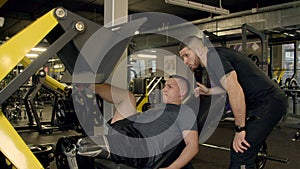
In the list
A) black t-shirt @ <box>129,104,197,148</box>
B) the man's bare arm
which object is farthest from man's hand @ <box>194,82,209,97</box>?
the man's bare arm

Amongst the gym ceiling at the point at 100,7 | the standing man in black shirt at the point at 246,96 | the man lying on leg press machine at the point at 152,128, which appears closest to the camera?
the man lying on leg press machine at the point at 152,128

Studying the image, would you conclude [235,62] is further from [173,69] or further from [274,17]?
[173,69]

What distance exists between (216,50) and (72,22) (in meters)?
0.98

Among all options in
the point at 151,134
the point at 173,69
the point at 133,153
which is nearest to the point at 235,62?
the point at 151,134

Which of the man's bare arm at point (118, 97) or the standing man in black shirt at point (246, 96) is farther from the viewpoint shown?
the standing man in black shirt at point (246, 96)

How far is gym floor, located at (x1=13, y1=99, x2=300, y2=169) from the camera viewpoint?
3.17 m

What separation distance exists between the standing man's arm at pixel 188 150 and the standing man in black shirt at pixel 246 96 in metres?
0.31

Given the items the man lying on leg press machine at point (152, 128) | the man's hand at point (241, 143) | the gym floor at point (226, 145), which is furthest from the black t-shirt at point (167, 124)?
the gym floor at point (226, 145)

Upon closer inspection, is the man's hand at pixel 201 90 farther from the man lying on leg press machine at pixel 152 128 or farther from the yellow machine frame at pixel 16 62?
the yellow machine frame at pixel 16 62

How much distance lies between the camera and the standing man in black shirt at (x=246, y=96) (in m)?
1.72

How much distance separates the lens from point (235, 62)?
1.79 m

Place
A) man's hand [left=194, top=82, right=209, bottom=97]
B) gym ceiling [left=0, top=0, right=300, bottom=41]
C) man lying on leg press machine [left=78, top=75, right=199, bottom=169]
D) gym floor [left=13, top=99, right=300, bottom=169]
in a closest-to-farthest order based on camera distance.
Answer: man lying on leg press machine [left=78, top=75, right=199, bottom=169] → man's hand [left=194, top=82, right=209, bottom=97] → gym floor [left=13, top=99, right=300, bottom=169] → gym ceiling [left=0, top=0, right=300, bottom=41]

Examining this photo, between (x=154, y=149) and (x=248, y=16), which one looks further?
(x=248, y=16)

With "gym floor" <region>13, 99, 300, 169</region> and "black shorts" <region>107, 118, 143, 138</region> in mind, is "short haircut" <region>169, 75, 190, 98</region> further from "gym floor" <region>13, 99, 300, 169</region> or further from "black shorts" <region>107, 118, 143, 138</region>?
"gym floor" <region>13, 99, 300, 169</region>
